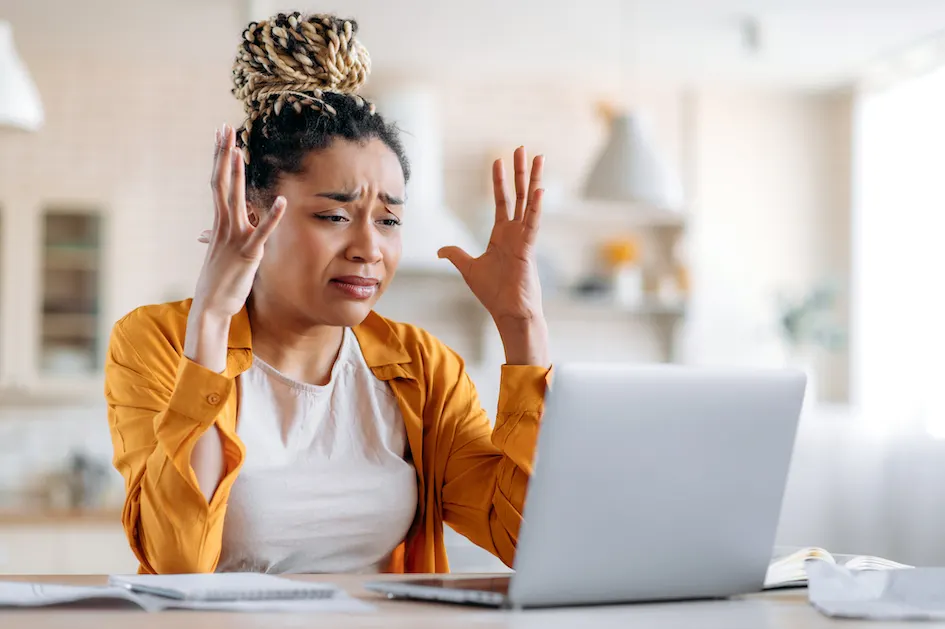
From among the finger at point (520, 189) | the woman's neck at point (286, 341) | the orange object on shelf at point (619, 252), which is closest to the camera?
the finger at point (520, 189)

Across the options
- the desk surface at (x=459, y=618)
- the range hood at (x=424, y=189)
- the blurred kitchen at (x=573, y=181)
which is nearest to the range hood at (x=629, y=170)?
the blurred kitchen at (x=573, y=181)

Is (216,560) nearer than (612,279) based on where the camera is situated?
Yes

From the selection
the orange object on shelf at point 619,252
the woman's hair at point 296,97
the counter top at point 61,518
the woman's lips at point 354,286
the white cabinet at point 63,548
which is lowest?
the white cabinet at point 63,548

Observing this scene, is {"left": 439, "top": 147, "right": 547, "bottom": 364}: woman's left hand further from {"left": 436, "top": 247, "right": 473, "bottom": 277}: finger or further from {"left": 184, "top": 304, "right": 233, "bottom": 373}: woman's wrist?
{"left": 184, "top": 304, "right": 233, "bottom": 373}: woman's wrist

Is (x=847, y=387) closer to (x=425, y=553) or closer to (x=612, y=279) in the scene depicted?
(x=612, y=279)

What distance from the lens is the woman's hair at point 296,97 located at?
1.63m

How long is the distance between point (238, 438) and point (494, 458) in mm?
438

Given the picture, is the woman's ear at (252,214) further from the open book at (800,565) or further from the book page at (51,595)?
the open book at (800,565)

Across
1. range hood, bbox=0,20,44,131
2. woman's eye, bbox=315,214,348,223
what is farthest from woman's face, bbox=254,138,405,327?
range hood, bbox=0,20,44,131

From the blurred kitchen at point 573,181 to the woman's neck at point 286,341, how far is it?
284 centimetres

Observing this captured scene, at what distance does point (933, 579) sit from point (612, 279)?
4.87m

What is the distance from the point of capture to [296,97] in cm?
167

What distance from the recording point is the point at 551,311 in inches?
238

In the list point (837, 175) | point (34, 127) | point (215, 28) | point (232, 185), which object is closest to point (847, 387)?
point (837, 175)
